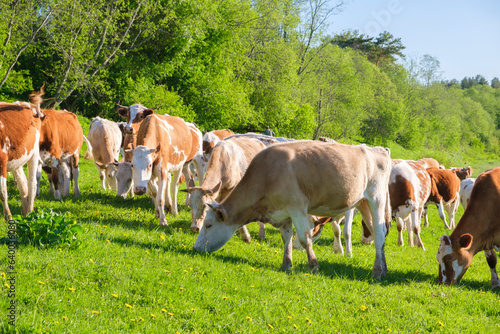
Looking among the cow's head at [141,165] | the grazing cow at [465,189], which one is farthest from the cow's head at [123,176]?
the grazing cow at [465,189]

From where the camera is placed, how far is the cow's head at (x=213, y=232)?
8289 mm

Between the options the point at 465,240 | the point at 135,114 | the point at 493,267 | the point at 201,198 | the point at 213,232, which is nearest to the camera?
the point at 213,232

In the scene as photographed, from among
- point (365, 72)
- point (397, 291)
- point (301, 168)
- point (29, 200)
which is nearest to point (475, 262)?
point (397, 291)

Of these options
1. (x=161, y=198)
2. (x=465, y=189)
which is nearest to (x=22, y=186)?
(x=161, y=198)

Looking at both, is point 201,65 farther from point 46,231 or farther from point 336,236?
point 46,231

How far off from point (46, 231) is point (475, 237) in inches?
316

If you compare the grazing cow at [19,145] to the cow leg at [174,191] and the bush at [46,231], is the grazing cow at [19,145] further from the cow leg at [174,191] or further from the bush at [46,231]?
the cow leg at [174,191]

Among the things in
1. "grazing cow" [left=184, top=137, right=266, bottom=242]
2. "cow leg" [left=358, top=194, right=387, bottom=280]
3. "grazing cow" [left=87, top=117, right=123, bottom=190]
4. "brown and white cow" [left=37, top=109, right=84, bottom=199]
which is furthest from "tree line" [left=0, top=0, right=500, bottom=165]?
"cow leg" [left=358, top=194, right=387, bottom=280]

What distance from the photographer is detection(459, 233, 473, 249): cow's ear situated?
28.9ft

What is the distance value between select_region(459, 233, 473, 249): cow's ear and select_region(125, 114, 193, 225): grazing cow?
6352 millimetres

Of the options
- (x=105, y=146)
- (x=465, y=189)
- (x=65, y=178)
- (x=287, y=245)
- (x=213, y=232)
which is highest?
(x=105, y=146)

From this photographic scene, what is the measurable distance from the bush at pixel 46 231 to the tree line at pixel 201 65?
1335 cm

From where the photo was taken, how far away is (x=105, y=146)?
1571cm

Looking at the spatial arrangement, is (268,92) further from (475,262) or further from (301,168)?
(301,168)
